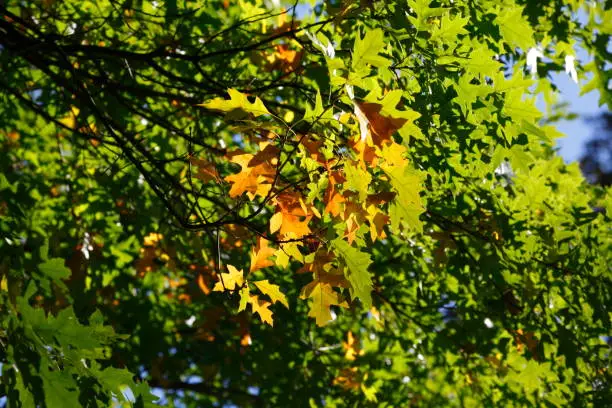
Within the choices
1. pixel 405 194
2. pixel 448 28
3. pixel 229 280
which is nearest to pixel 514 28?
pixel 448 28

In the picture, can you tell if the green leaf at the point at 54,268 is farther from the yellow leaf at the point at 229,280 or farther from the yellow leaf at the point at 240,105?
the yellow leaf at the point at 240,105

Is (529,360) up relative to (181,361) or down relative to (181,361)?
down

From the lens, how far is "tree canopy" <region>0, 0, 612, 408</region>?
2.47 meters

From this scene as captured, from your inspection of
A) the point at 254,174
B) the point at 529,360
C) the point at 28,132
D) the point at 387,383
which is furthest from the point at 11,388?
the point at 28,132

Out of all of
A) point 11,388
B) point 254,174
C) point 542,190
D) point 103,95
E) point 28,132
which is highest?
point 28,132

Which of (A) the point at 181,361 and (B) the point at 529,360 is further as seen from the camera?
(A) the point at 181,361

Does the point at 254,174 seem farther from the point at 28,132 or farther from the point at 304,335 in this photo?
the point at 28,132

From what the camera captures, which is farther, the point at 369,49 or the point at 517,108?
the point at 517,108

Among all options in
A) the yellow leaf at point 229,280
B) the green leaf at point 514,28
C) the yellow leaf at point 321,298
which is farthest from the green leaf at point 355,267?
the green leaf at point 514,28

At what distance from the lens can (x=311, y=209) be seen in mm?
2646

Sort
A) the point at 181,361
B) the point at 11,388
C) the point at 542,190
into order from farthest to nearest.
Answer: the point at 181,361 → the point at 542,190 → the point at 11,388

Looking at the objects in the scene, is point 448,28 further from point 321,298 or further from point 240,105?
point 321,298

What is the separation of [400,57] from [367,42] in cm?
68

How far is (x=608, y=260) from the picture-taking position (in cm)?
383
